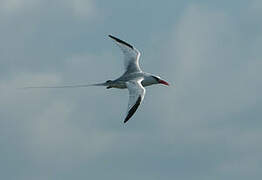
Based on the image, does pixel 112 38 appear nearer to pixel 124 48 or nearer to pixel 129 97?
pixel 124 48

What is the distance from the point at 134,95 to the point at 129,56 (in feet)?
31.7

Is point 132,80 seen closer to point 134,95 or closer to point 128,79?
point 128,79

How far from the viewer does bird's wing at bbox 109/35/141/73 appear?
54.6m

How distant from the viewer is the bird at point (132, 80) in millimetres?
46034

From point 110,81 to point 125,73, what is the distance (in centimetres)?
311

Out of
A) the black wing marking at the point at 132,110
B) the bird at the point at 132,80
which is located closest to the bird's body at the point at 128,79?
the bird at the point at 132,80

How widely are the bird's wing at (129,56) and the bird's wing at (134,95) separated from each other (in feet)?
14.4

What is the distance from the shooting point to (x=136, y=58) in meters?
56.0

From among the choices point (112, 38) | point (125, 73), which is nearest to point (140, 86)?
point (125, 73)

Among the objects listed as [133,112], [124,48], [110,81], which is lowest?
[133,112]

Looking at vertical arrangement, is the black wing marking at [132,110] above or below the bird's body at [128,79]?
below

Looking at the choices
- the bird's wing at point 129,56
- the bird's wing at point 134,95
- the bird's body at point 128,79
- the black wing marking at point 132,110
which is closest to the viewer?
the black wing marking at point 132,110

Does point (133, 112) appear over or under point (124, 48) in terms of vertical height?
under

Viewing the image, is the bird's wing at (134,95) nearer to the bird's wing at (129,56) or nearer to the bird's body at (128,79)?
the bird's body at (128,79)
